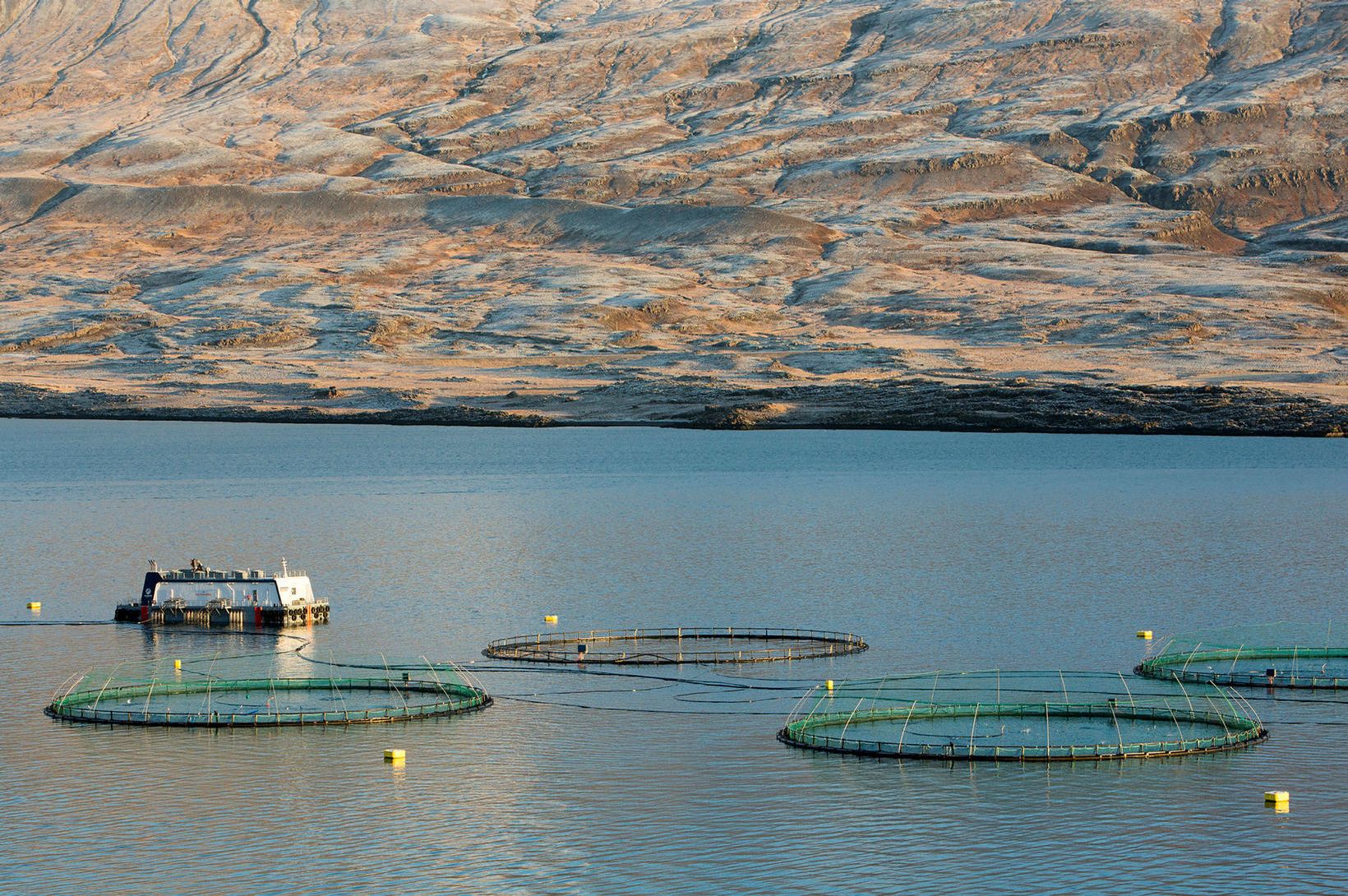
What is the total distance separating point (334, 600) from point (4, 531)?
141 feet

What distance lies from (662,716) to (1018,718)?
1157 cm

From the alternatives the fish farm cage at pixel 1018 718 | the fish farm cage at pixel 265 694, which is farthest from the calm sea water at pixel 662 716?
the fish farm cage at pixel 265 694

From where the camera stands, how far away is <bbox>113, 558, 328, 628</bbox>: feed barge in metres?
83.8

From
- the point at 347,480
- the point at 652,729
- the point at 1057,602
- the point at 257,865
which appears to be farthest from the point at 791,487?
the point at 257,865

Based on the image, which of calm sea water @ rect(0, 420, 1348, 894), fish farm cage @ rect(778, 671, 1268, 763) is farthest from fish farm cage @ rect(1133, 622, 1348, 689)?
calm sea water @ rect(0, 420, 1348, 894)

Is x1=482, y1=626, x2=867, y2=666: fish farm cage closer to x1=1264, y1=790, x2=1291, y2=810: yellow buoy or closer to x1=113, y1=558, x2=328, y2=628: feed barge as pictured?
x1=113, y1=558, x2=328, y2=628: feed barge

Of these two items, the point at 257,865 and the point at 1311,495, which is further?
the point at 1311,495

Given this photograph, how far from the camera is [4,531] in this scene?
125 metres

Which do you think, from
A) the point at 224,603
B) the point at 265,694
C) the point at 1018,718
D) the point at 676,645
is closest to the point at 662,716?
the point at 1018,718

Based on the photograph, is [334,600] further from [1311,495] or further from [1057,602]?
[1311,495]

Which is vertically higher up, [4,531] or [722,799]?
[4,531]

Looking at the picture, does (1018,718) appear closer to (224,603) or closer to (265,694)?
(265,694)

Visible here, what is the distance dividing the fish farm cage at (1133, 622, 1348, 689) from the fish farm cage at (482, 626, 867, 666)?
1268cm

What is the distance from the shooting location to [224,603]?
8456 cm
